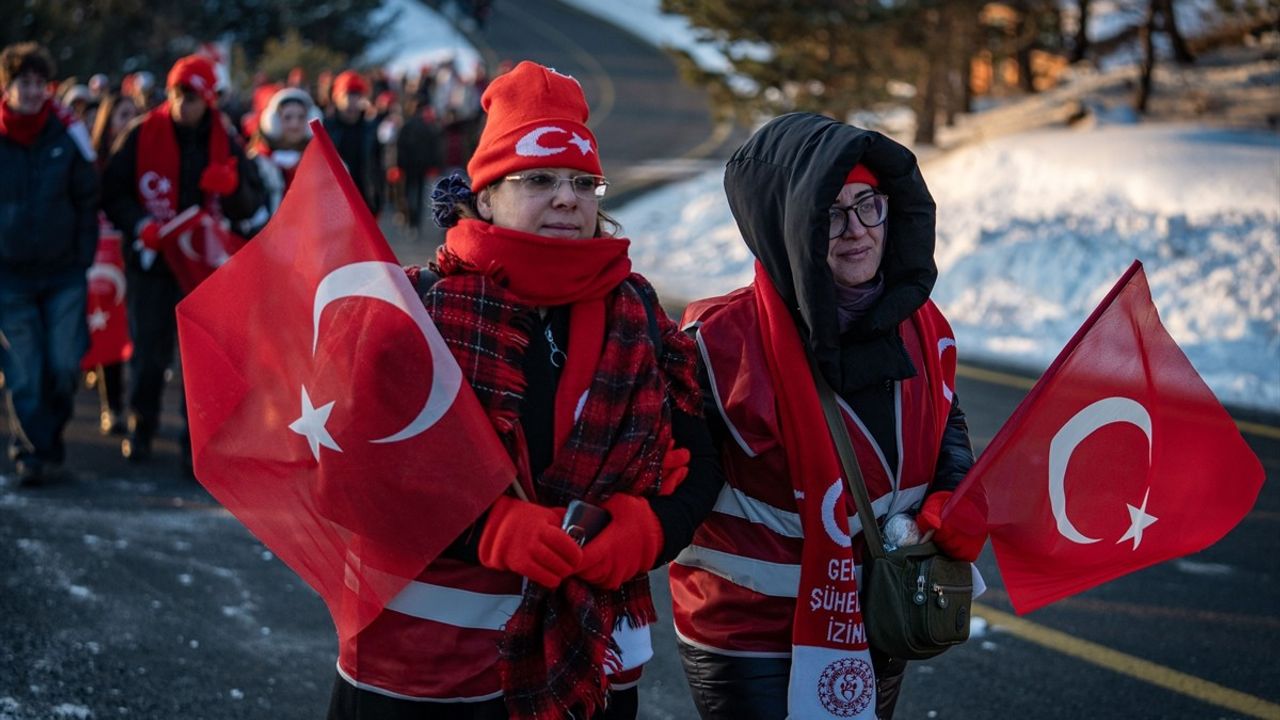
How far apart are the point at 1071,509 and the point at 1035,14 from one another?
17535mm

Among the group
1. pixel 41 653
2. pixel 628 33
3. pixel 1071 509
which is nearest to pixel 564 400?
pixel 1071 509

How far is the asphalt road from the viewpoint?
494 cm

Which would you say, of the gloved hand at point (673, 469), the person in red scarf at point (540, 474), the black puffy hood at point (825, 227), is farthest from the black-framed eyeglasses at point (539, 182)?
the gloved hand at point (673, 469)

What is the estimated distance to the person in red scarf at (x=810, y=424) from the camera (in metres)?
3.16

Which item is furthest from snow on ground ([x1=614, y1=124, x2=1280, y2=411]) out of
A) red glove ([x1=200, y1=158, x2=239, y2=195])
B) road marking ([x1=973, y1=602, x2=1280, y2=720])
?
red glove ([x1=200, y1=158, x2=239, y2=195])

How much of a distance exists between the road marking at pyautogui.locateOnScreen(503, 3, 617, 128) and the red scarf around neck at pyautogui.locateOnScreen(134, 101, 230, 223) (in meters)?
26.5

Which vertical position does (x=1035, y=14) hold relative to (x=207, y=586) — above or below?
below

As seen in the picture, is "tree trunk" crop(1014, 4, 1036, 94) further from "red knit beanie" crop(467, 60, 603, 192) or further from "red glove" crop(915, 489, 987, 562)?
"red knit beanie" crop(467, 60, 603, 192)

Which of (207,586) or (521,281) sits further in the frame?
(207,586)

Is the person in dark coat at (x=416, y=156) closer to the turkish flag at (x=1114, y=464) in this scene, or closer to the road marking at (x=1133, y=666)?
the road marking at (x=1133, y=666)

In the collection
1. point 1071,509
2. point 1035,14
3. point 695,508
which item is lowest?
point 1035,14

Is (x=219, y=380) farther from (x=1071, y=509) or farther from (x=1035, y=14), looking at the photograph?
(x=1035, y=14)

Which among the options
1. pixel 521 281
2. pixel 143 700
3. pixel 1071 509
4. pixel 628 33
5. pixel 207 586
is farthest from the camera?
pixel 628 33

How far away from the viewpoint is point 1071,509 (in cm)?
342
